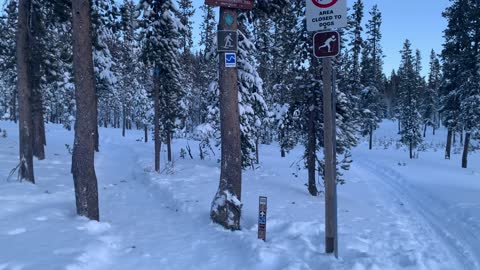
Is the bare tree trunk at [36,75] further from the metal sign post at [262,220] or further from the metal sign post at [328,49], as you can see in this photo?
the metal sign post at [328,49]

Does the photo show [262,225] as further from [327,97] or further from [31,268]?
[31,268]

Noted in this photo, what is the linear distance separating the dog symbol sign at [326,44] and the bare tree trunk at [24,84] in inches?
382

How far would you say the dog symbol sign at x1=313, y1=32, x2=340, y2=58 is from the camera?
17.6 feet

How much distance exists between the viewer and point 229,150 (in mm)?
7613

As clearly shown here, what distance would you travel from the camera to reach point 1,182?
11.7 m

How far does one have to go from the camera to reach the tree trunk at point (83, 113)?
24.4 ft

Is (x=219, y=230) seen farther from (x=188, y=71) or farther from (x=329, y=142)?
(x=188, y=71)

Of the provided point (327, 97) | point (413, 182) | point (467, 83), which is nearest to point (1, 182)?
point (327, 97)

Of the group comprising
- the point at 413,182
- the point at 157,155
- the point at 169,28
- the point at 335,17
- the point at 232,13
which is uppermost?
the point at 169,28

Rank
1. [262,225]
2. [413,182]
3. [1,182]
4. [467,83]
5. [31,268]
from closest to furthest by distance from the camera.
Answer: [31,268] → [262,225] → [1,182] → [413,182] → [467,83]

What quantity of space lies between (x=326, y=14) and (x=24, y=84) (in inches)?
393

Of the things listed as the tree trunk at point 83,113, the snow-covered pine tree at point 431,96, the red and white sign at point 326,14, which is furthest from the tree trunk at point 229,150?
the snow-covered pine tree at point 431,96

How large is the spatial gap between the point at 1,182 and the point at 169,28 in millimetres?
10595

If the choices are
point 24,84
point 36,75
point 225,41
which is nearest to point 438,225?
point 225,41
